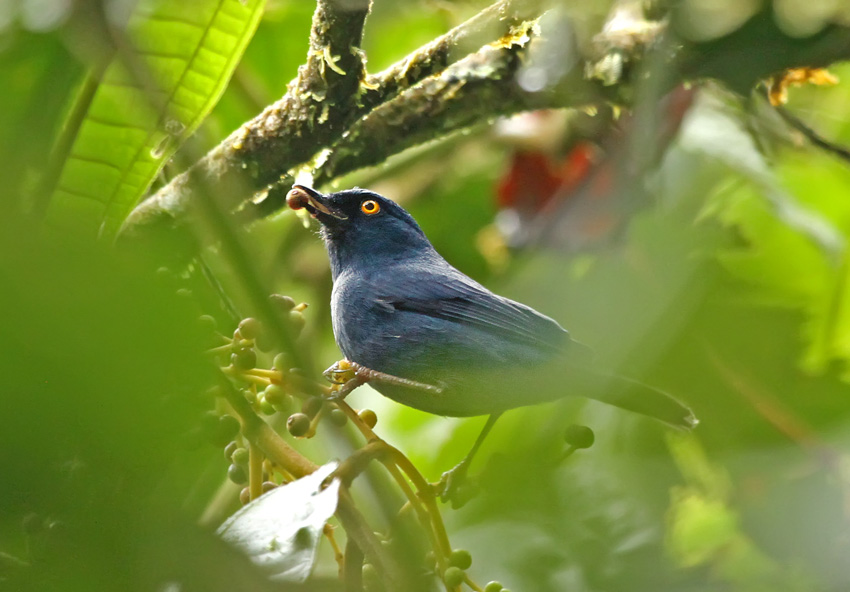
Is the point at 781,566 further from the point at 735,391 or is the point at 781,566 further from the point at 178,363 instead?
the point at 178,363

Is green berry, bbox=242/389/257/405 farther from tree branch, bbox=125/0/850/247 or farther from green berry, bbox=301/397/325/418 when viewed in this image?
tree branch, bbox=125/0/850/247

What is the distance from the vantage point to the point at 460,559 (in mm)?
2072

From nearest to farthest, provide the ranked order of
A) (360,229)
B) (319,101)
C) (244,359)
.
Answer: (244,359) < (319,101) < (360,229)

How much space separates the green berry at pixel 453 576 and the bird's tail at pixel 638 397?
1.09m

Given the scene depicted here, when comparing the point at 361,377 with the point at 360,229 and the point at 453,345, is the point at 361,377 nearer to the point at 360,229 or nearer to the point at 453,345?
the point at 453,345

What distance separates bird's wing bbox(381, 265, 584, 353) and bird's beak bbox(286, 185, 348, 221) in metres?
0.43

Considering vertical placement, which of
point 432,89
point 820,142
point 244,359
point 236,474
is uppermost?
point 432,89

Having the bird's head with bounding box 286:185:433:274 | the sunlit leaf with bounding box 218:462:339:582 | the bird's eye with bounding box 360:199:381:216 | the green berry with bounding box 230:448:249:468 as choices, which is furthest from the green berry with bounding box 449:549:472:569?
the bird's eye with bounding box 360:199:381:216

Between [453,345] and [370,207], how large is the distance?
Answer: 88 centimetres

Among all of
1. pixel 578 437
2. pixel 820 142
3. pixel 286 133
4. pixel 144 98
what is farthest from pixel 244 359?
pixel 820 142

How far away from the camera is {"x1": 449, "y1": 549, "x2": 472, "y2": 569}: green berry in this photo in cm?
206

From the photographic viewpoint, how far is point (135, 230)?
10.7 feet

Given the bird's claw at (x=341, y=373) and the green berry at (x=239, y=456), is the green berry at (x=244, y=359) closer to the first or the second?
the green berry at (x=239, y=456)

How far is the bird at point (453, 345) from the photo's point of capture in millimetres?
3021
